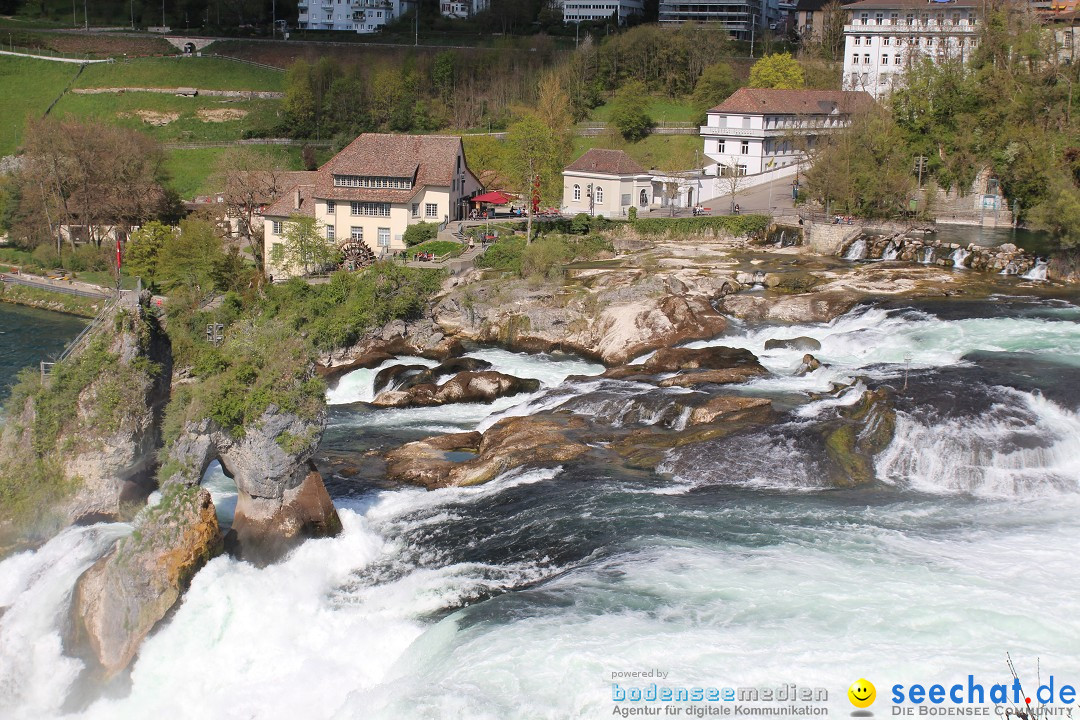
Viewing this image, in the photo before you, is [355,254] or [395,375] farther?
[355,254]

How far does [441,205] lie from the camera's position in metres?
66.6

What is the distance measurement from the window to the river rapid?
33936mm

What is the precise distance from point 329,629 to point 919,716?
40.0 feet

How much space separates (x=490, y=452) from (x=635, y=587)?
10.7 m

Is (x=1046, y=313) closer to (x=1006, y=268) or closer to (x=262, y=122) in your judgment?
(x=1006, y=268)

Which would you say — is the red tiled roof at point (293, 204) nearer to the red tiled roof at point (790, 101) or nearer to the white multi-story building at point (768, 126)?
the white multi-story building at point (768, 126)

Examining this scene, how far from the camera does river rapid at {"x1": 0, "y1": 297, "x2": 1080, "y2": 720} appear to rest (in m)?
22.2

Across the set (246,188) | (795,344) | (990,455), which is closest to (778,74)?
(246,188)

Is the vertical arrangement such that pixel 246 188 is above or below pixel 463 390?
above

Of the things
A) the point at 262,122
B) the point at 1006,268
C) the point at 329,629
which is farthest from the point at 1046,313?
the point at 262,122

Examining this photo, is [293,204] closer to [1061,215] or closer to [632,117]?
[632,117]

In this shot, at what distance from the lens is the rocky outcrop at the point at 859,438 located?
32.5 m

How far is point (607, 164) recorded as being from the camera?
7125 centimetres

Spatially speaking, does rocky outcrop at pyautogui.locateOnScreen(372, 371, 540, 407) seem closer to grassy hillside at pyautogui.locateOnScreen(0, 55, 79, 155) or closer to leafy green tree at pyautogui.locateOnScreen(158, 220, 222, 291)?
leafy green tree at pyautogui.locateOnScreen(158, 220, 222, 291)
